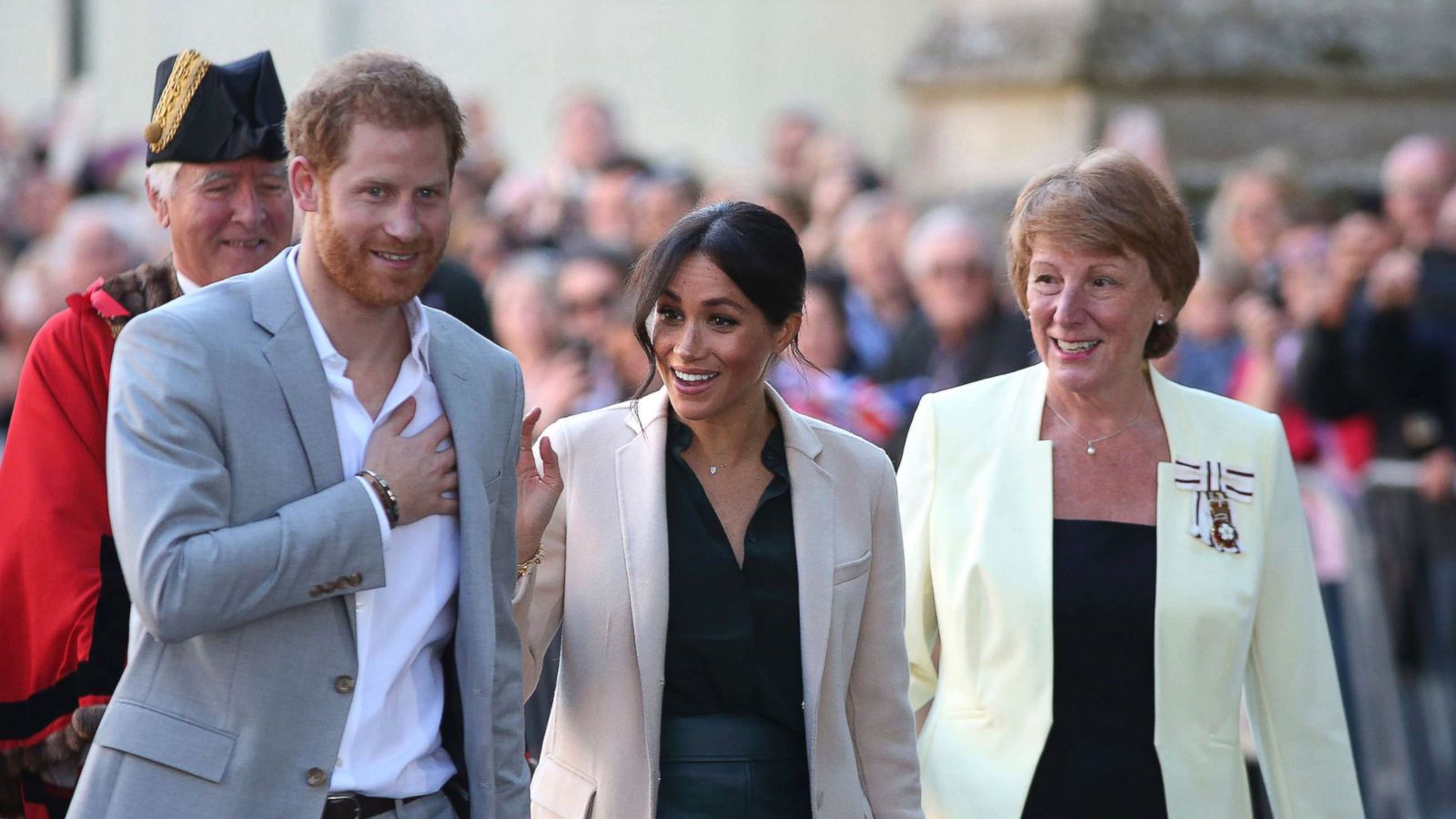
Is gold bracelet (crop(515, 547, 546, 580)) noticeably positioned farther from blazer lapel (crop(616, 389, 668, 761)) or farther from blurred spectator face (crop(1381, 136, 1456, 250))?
blurred spectator face (crop(1381, 136, 1456, 250))

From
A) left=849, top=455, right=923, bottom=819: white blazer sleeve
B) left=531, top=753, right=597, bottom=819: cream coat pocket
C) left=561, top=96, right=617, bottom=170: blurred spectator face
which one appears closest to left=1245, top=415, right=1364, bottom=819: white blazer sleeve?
left=849, top=455, right=923, bottom=819: white blazer sleeve

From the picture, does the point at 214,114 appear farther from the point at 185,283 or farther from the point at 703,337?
the point at 703,337

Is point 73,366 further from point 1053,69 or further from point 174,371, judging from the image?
point 1053,69

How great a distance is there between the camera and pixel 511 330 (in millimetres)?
8930

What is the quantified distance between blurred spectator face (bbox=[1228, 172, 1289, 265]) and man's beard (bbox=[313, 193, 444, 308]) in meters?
6.53

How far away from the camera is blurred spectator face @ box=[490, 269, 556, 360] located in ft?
29.1

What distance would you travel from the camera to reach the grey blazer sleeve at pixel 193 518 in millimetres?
3258

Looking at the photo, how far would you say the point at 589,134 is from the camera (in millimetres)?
12477

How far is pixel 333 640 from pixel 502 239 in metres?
8.16

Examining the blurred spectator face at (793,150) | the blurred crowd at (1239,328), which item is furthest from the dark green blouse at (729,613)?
the blurred spectator face at (793,150)

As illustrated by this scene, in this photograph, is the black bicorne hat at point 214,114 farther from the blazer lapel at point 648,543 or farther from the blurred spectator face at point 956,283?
the blurred spectator face at point 956,283

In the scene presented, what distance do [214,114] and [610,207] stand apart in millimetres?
7202

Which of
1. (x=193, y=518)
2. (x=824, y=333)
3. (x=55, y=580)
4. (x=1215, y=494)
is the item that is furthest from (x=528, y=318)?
(x=193, y=518)

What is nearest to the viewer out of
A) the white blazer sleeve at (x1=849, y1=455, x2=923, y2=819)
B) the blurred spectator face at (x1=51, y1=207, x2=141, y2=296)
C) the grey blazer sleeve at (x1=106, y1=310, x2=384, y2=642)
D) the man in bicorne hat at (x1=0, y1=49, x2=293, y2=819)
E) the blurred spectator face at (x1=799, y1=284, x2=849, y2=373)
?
Result: the grey blazer sleeve at (x1=106, y1=310, x2=384, y2=642)
